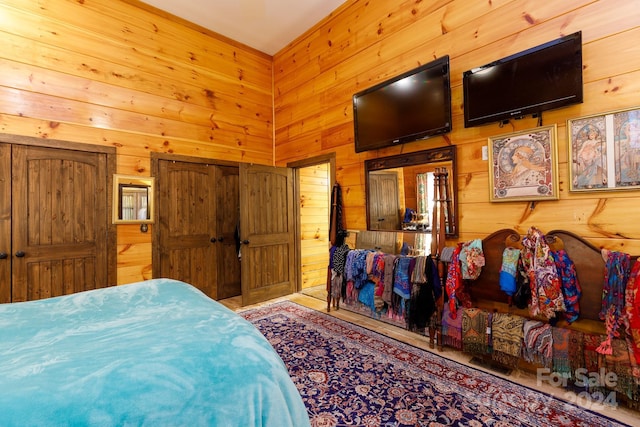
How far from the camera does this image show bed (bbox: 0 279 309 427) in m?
0.82

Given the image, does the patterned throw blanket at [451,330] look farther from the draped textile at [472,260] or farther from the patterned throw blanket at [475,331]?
the draped textile at [472,260]

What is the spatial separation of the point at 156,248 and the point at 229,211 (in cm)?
112

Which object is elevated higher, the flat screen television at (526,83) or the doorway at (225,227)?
the flat screen television at (526,83)

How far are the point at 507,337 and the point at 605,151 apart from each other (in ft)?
4.78

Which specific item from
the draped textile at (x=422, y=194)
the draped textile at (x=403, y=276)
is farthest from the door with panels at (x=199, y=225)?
the draped textile at (x=422, y=194)

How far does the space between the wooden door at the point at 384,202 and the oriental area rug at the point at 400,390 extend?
47.9 inches

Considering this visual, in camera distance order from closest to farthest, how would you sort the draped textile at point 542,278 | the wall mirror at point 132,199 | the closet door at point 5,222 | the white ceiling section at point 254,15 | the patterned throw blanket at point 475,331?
the draped textile at point 542,278 < the patterned throw blanket at point 475,331 < the closet door at point 5,222 < the wall mirror at point 132,199 < the white ceiling section at point 254,15

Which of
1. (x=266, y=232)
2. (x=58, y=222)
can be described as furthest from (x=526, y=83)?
(x=58, y=222)

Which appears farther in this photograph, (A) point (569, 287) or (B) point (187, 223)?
(B) point (187, 223)

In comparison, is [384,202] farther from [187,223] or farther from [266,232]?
[187,223]

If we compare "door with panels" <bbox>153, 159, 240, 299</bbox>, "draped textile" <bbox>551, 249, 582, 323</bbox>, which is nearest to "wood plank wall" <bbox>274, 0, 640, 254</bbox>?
"draped textile" <bbox>551, 249, 582, 323</bbox>

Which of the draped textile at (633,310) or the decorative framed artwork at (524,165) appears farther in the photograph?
the decorative framed artwork at (524,165)

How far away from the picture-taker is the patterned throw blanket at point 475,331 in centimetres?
227

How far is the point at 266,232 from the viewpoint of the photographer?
14.0ft
